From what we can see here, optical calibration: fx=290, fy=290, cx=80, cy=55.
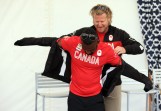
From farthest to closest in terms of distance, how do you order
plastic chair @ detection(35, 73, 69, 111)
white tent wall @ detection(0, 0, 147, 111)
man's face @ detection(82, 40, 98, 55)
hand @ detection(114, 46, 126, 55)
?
1. white tent wall @ detection(0, 0, 147, 111)
2. plastic chair @ detection(35, 73, 69, 111)
3. hand @ detection(114, 46, 126, 55)
4. man's face @ detection(82, 40, 98, 55)

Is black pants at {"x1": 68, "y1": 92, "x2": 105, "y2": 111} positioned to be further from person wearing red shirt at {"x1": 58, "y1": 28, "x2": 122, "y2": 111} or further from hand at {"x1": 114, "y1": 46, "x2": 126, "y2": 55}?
hand at {"x1": 114, "y1": 46, "x2": 126, "y2": 55}

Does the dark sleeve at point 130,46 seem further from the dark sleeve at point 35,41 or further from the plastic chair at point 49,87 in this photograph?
the plastic chair at point 49,87

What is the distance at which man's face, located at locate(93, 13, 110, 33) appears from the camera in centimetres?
208

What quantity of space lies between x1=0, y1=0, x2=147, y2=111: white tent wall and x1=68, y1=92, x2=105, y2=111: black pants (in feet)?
5.64

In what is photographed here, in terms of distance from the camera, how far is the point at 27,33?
140 inches

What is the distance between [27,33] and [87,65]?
1.81 meters

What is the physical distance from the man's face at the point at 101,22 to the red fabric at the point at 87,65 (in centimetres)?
17

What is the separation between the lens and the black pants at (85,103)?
76.3 inches

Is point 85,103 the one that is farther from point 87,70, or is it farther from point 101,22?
point 101,22

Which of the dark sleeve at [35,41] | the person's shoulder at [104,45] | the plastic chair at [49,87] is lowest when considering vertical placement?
the plastic chair at [49,87]

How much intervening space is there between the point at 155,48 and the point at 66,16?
1.28 metres

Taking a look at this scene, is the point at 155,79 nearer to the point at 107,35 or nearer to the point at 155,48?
the point at 155,48

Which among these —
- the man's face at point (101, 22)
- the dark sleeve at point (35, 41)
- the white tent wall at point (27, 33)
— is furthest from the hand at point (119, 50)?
the white tent wall at point (27, 33)

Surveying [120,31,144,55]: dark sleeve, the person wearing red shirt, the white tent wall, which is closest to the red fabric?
the person wearing red shirt
